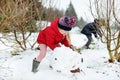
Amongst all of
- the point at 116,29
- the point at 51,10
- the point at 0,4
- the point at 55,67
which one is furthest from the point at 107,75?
the point at 51,10

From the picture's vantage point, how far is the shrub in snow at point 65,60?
19.8 ft

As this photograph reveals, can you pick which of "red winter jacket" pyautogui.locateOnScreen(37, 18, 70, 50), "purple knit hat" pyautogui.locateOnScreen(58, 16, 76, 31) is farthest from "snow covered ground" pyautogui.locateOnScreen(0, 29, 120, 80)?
"purple knit hat" pyautogui.locateOnScreen(58, 16, 76, 31)

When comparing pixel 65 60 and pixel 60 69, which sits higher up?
pixel 65 60

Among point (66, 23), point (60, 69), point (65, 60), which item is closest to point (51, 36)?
point (66, 23)

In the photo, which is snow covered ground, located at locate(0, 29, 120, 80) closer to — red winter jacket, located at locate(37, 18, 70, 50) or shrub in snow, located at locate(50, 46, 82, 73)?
shrub in snow, located at locate(50, 46, 82, 73)

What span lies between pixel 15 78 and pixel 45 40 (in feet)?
2.96

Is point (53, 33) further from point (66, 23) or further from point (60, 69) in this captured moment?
point (60, 69)

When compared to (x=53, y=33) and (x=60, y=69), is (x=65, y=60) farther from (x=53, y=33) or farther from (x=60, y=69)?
(x=53, y=33)

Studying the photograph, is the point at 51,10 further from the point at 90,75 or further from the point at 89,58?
the point at 90,75

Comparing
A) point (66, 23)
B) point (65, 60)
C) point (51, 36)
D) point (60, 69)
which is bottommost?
point (60, 69)

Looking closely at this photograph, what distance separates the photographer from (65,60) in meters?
6.05

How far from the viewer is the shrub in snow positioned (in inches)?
237

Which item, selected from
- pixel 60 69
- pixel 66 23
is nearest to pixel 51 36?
pixel 66 23

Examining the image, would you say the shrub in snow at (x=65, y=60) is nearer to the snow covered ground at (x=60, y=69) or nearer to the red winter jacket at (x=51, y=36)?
the snow covered ground at (x=60, y=69)
